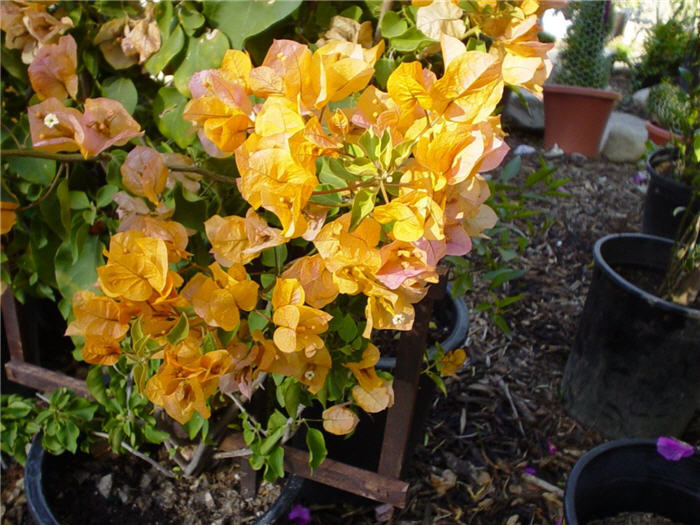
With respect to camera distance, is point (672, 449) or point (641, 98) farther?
point (641, 98)

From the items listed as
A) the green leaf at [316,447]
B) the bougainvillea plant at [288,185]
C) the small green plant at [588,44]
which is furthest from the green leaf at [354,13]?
the small green plant at [588,44]

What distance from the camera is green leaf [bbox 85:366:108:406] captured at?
0.92 meters

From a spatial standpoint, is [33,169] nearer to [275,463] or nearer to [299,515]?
[275,463]

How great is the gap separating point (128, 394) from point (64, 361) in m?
0.50

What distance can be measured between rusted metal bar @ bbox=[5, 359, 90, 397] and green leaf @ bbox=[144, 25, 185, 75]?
1.93ft

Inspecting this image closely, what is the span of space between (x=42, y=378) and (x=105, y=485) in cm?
22

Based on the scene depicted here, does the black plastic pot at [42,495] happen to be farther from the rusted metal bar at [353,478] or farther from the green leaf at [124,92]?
the green leaf at [124,92]

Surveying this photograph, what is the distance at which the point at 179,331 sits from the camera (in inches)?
22.3

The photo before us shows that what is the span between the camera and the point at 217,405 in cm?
90

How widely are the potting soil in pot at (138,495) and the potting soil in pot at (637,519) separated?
2.21 feet

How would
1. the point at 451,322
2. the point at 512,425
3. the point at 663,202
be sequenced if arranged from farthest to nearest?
the point at 663,202 → the point at 512,425 → the point at 451,322

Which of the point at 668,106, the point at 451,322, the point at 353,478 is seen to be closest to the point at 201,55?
the point at 353,478

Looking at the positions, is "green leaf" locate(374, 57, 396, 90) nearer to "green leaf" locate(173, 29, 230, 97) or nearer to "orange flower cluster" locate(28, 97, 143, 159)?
"green leaf" locate(173, 29, 230, 97)

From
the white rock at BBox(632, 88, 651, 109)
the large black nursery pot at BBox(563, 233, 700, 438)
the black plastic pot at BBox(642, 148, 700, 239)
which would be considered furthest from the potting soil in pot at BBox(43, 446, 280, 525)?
the white rock at BBox(632, 88, 651, 109)
